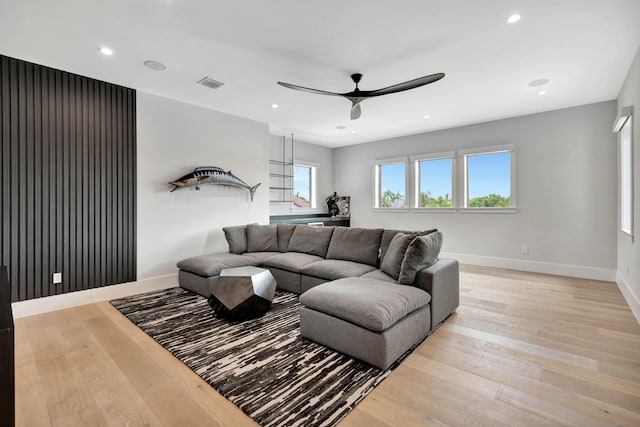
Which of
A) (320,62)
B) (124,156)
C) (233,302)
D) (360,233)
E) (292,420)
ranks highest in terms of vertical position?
(320,62)

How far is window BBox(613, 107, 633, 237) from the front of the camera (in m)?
3.51

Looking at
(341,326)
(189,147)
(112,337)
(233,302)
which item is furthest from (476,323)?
(189,147)

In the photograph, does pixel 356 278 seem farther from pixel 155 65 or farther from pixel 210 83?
pixel 155 65

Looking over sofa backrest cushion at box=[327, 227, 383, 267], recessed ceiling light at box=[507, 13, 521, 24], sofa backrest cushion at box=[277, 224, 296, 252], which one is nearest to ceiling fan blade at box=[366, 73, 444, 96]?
recessed ceiling light at box=[507, 13, 521, 24]

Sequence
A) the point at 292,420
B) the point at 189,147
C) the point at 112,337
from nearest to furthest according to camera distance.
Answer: the point at 292,420 < the point at 112,337 < the point at 189,147

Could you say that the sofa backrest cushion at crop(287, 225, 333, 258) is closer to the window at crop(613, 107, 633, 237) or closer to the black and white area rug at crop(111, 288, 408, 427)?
the black and white area rug at crop(111, 288, 408, 427)

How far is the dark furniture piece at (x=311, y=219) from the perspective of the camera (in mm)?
6432

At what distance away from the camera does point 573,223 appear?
15.6 ft

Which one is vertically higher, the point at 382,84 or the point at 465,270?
the point at 382,84

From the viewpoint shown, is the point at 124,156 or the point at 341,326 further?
the point at 124,156

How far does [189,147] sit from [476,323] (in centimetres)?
447

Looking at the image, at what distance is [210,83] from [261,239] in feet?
7.71

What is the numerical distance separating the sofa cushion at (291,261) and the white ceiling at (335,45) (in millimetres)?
2285

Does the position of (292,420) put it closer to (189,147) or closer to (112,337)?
(112,337)
